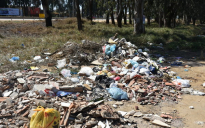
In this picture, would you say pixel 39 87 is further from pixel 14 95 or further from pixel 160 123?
pixel 160 123

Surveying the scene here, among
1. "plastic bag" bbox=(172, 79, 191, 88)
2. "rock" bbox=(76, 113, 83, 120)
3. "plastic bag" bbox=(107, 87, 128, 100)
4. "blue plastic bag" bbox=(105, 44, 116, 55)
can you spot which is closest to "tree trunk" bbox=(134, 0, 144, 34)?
"blue plastic bag" bbox=(105, 44, 116, 55)

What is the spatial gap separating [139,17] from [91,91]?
9138 mm

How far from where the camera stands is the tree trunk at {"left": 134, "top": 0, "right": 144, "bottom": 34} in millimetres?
12219

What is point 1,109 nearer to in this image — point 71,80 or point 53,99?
point 53,99

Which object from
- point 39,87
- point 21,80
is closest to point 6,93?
point 21,80

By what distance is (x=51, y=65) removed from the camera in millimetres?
6250

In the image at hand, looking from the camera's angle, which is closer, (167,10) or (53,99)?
(53,99)

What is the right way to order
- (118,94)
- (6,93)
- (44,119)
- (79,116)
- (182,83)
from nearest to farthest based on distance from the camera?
(44,119), (79,116), (6,93), (118,94), (182,83)

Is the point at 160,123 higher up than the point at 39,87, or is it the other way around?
the point at 39,87

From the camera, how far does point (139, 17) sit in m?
12.5

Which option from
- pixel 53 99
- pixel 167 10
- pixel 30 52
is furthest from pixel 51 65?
pixel 167 10

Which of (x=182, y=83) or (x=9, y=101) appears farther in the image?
(x=182, y=83)

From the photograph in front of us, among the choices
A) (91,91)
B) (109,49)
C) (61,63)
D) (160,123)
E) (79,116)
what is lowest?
(160,123)

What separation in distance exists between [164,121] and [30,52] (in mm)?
5600
